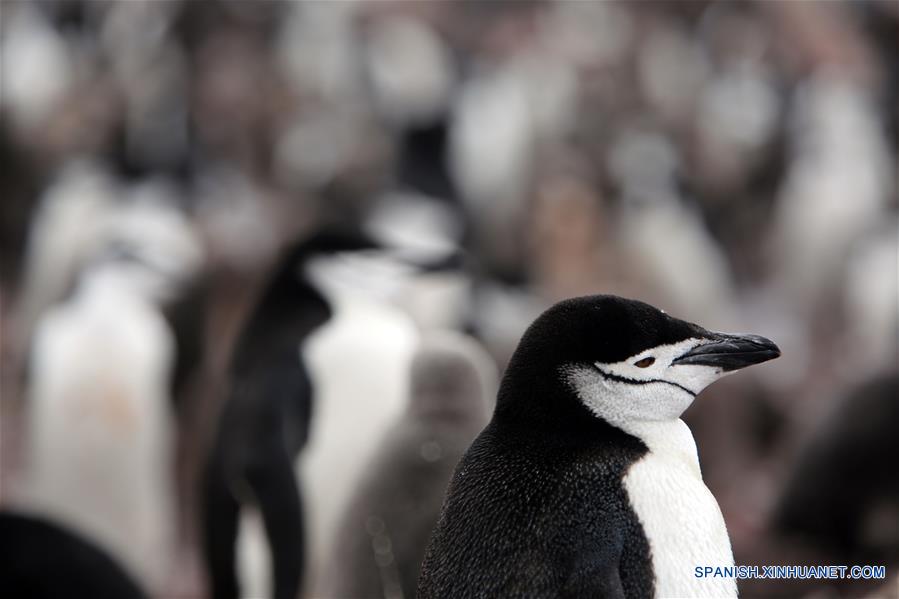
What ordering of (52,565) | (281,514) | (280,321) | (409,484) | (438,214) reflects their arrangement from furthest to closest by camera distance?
(438,214)
(280,321)
(281,514)
(52,565)
(409,484)

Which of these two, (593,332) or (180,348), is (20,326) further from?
(593,332)

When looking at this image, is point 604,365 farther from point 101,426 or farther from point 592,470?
point 101,426

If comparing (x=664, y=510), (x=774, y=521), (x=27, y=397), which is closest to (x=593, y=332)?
(x=664, y=510)

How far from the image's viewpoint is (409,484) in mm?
3061

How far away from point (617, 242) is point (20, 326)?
4.34 m

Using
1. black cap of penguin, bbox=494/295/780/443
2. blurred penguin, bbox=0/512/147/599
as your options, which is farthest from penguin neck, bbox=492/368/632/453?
blurred penguin, bbox=0/512/147/599

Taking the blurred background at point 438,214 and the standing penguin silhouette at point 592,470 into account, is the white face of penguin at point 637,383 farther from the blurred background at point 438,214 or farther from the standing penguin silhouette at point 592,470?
the blurred background at point 438,214

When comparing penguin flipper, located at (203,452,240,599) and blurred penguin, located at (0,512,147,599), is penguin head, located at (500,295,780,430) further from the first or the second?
penguin flipper, located at (203,452,240,599)

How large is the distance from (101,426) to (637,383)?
4.18 metres

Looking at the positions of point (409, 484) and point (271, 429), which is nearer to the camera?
point (409, 484)

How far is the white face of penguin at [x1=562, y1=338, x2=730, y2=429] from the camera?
2049 millimetres

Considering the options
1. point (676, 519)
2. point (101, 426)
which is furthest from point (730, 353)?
point (101, 426)

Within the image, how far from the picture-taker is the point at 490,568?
6.47 feet

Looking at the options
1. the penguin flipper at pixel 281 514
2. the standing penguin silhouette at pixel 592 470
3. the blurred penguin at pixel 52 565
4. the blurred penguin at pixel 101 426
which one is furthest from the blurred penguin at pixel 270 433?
the standing penguin silhouette at pixel 592 470
